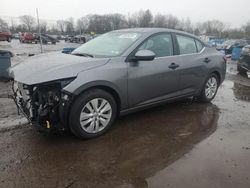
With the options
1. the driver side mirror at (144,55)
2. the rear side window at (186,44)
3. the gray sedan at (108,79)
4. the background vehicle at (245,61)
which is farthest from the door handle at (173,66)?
the background vehicle at (245,61)

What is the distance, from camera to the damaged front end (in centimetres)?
347

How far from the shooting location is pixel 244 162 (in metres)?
3.34

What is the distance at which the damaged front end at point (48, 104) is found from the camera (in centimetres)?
347

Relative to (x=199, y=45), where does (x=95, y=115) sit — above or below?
below

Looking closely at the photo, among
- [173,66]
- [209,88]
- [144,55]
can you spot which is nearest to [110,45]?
[144,55]

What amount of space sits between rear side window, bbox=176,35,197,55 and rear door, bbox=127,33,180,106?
0.26m

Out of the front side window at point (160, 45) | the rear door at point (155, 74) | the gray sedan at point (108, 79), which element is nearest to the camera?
the gray sedan at point (108, 79)

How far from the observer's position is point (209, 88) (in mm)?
5852

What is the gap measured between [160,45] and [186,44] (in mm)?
826

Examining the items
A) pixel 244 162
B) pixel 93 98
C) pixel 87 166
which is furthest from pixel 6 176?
pixel 244 162

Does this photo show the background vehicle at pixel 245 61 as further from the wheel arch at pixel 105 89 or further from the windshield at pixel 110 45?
the wheel arch at pixel 105 89

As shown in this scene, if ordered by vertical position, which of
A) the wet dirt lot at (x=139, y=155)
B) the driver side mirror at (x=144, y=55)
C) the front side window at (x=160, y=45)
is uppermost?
the front side window at (x=160, y=45)

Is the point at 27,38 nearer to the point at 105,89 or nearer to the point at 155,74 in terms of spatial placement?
the point at 155,74

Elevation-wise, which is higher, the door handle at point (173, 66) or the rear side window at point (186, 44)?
the rear side window at point (186, 44)
